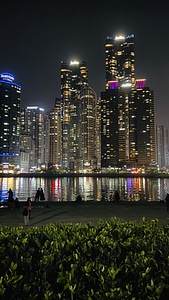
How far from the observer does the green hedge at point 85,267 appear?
3418 mm

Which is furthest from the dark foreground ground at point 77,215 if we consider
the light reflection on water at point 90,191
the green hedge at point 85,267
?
the light reflection on water at point 90,191

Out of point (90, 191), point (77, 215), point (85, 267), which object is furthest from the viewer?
point (90, 191)

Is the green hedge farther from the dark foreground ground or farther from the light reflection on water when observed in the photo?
the light reflection on water

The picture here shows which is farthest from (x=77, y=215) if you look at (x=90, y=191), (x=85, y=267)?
(x=90, y=191)

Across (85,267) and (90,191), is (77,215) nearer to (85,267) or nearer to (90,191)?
(85,267)

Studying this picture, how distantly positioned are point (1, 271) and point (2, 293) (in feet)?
4.58

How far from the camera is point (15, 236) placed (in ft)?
18.9

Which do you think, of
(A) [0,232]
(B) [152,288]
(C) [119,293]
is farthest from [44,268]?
(A) [0,232]

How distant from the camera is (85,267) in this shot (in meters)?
3.81

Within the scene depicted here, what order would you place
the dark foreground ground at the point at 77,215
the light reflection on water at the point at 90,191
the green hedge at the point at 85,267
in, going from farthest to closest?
the light reflection on water at the point at 90,191 < the dark foreground ground at the point at 77,215 < the green hedge at the point at 85,267

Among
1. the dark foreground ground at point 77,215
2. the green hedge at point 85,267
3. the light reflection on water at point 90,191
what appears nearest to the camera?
the green hedge at point 85,267

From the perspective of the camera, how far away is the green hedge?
3.42 m

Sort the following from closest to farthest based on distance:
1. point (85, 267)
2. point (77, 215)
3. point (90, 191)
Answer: point (85, 267)
point (77, 215)
point (90, 191)

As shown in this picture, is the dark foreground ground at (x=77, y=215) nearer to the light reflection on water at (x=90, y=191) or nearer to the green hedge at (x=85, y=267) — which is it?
the green hedge at (x=85, y=267)
